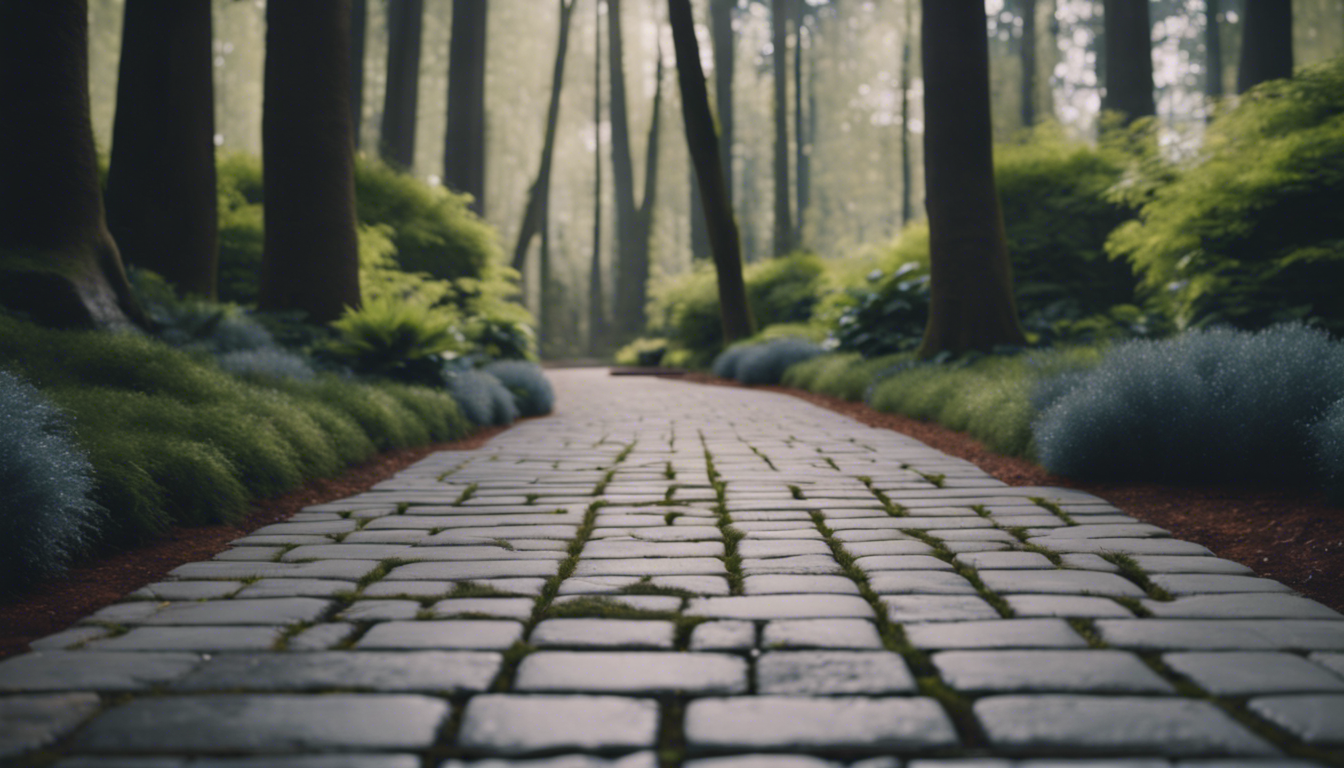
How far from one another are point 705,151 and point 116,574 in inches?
541

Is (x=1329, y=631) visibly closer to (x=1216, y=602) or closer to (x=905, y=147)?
(x=1216, y=602)

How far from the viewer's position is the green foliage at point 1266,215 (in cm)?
704

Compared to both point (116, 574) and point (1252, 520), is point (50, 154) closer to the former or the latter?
point (116, 574)

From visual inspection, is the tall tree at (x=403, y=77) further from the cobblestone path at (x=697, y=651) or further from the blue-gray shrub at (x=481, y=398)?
the cobblestone path at (x=697, y=651)

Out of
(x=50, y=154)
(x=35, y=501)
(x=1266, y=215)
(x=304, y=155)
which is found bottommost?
(x=35, y=501)

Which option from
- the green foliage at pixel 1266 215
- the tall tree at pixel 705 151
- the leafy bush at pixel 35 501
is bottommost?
the leafy bush at pixel 35 501

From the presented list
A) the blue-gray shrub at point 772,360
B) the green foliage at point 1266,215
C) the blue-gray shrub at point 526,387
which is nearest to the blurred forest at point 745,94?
the blue-gray shrub at point 772,360

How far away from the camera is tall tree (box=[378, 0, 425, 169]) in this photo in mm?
19297

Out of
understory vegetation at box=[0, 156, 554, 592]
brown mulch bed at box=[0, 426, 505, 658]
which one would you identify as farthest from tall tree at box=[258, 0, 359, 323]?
brown mulch bed at box=[0, 426, 505, 658]

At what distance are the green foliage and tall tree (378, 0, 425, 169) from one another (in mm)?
Result: 15589

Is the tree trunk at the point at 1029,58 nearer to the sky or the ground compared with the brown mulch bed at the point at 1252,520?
nearer to the sky

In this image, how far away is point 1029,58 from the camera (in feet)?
104

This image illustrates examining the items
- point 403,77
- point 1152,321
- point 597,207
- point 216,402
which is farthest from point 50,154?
point 597,207

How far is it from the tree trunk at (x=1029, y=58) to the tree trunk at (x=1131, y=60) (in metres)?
18.1
